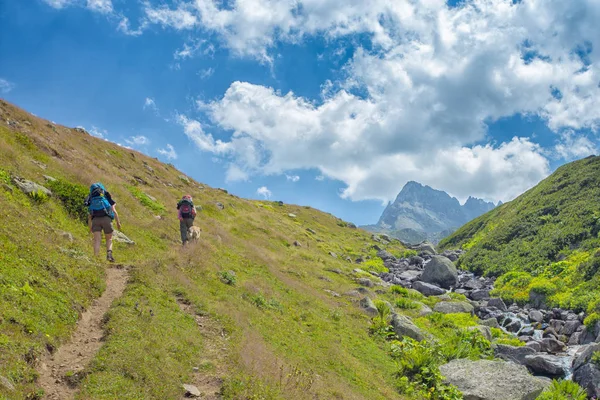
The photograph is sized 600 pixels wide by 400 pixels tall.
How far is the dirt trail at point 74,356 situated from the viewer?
787 cm

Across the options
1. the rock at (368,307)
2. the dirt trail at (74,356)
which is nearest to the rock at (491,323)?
the rock at (368,307)

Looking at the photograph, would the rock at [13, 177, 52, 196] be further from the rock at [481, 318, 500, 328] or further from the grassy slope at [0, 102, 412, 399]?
the rock at [481, 318, 500, 328]

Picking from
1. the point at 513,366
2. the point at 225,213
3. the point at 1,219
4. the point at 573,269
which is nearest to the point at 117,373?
the point at 1,219

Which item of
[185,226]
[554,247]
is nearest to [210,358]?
[185,226]

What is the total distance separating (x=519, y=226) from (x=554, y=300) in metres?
29.9

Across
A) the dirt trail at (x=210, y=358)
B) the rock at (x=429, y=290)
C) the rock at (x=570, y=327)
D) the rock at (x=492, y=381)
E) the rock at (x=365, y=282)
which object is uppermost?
the rock at (x=429, y=290)

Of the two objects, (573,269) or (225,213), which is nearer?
(573,269)

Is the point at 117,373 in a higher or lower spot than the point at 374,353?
Answer: lower

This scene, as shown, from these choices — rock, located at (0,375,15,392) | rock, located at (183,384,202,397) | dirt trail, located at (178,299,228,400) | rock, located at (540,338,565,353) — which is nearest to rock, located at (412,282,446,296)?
rock, located at (540,338,565,353)

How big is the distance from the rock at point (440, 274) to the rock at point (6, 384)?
42.7 meters

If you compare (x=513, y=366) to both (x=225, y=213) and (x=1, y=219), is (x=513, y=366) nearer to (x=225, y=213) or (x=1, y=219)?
(x=1, y=219)

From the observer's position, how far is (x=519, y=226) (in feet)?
199

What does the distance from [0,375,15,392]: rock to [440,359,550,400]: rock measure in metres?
15.0

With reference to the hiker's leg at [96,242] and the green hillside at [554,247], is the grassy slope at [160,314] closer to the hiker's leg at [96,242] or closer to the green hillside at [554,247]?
the hiker's leg at [96,242]
